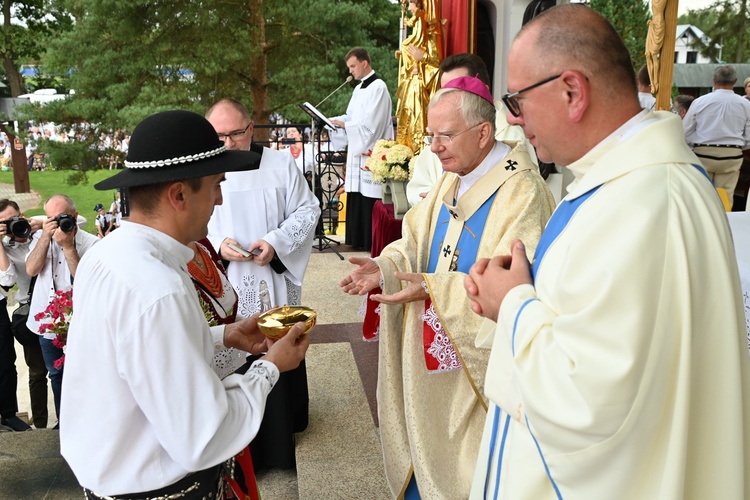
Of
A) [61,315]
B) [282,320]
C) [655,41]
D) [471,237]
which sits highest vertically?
[655,41]

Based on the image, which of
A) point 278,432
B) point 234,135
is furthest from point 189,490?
point 234,135

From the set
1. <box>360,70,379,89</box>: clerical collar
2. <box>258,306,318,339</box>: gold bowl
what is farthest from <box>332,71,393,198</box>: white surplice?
<box>258,306,318,339</box>: gold bowl

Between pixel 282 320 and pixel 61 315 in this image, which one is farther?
pixel 61 315

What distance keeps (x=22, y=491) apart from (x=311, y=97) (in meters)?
12.1

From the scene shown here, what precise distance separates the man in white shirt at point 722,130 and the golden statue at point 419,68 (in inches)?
88.3

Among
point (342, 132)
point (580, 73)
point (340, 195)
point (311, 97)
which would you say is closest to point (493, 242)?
point (580, 73)

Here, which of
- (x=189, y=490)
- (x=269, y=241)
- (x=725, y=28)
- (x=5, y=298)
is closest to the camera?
(x=189, y=490)

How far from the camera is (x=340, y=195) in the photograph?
39.4 ft

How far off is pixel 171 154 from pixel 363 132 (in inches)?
255

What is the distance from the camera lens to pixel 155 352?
1.44m

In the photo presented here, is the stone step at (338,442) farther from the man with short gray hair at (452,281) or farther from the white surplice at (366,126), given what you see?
the white surplice at (366,126)

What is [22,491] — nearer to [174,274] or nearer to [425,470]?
[425,470]

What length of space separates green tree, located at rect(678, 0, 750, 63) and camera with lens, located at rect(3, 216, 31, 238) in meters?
4.98

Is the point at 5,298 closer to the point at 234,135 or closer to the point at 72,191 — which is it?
the point at 234,135
